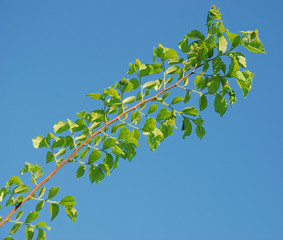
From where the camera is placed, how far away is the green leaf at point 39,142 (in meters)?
2.20

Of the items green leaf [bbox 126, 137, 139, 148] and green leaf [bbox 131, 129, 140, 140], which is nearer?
green leaf [bbox 126, 137, 139, 148]

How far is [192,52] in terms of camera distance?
2354mm

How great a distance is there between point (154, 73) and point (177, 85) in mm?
198

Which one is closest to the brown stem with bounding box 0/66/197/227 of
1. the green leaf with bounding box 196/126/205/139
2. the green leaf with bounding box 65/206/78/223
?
the green leaf with bounding box 65/206/78/223

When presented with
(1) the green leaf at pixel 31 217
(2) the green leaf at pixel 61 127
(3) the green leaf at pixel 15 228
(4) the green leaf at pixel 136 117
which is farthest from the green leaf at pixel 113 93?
(3) the green leaf at pixel 15 228

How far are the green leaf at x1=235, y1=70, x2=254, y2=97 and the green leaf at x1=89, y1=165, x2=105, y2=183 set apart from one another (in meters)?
1.18

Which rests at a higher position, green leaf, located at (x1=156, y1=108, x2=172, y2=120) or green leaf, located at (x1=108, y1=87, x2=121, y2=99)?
green leaf, located at (x1=108, y1=87, x2=121, y2=99)

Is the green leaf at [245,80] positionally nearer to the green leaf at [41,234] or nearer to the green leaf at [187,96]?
the green leaf at [187,96]

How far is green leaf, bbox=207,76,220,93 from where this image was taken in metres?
2.31

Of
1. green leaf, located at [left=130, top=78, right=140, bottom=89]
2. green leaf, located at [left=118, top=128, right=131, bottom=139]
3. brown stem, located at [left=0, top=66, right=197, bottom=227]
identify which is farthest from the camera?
green leaf, located at [left=130, top=78, right=140, bottom=89]

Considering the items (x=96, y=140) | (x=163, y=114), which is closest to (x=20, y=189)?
(x=96, y=140)

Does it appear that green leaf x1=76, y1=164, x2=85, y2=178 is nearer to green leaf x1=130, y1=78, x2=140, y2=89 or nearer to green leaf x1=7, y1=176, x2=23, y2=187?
green leaf x1=7, y1=176, x2=23, y2=187

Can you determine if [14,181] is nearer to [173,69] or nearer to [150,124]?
[150,124]

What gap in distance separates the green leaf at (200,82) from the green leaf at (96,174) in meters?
0.98
